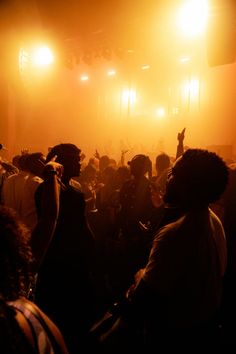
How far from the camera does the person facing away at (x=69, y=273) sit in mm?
2619

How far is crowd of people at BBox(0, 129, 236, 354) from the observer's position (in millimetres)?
1119

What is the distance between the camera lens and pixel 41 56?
12.2 metres

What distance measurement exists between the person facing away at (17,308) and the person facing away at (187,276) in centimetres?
53

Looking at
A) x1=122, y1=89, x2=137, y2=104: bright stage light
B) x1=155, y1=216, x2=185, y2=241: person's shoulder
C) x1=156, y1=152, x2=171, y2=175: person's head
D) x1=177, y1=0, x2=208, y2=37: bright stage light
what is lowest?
x1=155, y1=216, x2=185, y2=241: person's shoulder

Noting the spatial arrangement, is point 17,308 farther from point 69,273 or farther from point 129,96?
point 129,96

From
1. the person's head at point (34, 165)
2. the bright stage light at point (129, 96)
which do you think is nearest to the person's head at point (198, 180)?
the person's head at point (34, 165)

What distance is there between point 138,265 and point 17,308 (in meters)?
2.94

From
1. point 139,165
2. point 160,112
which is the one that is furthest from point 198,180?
point 160,112

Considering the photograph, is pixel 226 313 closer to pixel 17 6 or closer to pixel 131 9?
pixel 131 9

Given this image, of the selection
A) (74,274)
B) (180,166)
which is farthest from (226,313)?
(180,166)

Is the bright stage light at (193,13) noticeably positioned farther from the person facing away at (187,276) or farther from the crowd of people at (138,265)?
the person facing away at (187,276)

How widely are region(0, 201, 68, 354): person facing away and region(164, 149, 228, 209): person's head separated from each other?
0.81m

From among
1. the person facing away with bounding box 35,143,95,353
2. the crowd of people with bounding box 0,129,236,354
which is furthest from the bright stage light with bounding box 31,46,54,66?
the person facing away with bounding box 35,143,95,353

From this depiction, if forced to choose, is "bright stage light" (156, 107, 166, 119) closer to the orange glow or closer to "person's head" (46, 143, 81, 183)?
the orange glow
